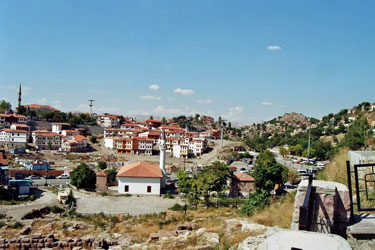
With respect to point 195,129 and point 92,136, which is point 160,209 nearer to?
point 92,136

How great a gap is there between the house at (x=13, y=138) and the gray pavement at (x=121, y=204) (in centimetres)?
3087

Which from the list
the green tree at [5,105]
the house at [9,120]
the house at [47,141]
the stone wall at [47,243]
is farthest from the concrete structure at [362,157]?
the green tree at [5,105]

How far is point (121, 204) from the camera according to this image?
2227 cm

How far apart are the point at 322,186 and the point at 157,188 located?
76.9 ft

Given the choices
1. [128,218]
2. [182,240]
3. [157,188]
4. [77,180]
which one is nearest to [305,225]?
[182,240]

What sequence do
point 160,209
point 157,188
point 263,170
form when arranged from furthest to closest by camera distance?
point 157,188
point 263,170
point 160,209

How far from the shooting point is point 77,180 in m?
27.0

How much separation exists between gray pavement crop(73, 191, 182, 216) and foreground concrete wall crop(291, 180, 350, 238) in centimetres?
1586

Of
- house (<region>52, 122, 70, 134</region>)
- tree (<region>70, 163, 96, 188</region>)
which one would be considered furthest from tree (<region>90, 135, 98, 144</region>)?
tree (<region>70, 163, 96, 188</region>)

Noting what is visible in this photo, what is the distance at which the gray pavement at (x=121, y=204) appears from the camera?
1983 centimetres

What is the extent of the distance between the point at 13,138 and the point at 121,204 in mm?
37987

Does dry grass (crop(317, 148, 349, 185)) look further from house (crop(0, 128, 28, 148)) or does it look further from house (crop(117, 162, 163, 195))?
house (crop(0, 128, 28, 148))

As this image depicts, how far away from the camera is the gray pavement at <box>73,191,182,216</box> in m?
19.8

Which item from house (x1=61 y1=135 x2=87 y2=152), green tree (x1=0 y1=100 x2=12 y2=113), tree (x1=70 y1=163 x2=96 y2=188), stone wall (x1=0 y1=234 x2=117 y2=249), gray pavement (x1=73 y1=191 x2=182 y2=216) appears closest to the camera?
stone wall (x1=0 y1=234 x2=117 y2=249)
